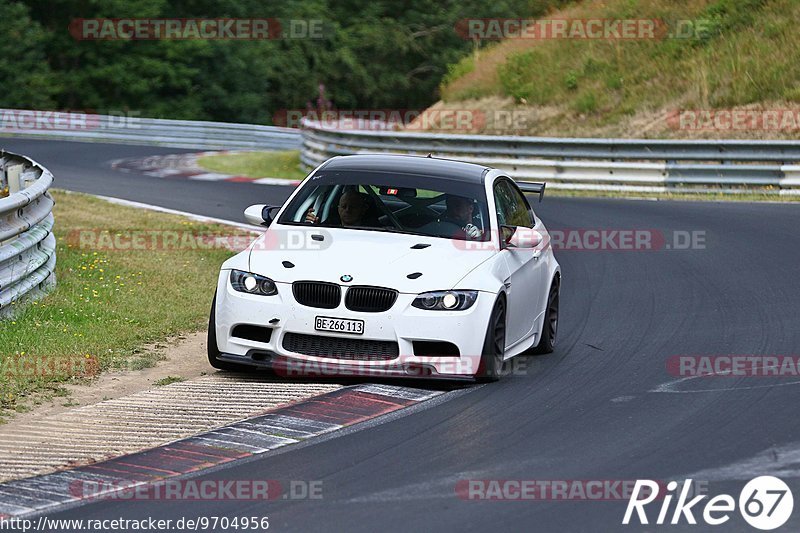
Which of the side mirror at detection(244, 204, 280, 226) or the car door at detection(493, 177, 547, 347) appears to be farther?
the side mirror at detection(244, 204, 280, 226)

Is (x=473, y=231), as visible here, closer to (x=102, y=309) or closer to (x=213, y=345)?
(x=213, y=345)

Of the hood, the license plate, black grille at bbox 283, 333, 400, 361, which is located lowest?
black grille at bbox 283, 333, 400, 361

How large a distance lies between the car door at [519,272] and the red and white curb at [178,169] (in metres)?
15.0

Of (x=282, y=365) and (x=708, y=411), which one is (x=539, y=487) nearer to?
(x=708, y=411)

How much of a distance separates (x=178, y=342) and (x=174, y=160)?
70.0 feet

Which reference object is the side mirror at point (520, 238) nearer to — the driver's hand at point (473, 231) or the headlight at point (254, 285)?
the driver's hand at point (473, 231)

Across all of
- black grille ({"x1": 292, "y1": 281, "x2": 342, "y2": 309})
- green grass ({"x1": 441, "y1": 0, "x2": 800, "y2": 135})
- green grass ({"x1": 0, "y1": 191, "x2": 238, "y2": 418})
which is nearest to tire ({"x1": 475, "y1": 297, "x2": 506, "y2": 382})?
black grille ({"x1": 292, "y1": 281, "x2": 342, "y2": 309})

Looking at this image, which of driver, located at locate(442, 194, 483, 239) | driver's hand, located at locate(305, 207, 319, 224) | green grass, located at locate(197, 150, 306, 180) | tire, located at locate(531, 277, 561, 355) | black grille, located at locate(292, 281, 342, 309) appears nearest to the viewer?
black grille, located at locate(292, 281, 342, 309)

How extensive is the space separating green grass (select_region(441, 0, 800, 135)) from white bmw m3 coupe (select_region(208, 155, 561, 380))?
2037 cm

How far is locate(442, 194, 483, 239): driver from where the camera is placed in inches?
390

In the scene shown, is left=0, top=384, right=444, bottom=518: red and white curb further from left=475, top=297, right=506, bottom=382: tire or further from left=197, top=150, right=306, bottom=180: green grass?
left=197, top=150, right=306, bottom=180: green grass

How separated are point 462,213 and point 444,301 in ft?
4.23

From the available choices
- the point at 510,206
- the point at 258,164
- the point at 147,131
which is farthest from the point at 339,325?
the point at 147,131

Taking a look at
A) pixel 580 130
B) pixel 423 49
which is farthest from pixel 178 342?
pixel 423 49
